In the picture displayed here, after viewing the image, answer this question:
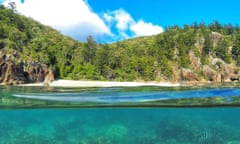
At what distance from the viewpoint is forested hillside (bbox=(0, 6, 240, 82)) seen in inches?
1966

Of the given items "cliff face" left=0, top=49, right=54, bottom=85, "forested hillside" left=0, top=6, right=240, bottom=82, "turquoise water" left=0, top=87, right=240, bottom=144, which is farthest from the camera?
"forested hillside" left=0, top=6, right=240, bottom=82

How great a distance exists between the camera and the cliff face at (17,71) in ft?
125

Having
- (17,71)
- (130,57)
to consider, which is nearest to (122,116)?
(17,71)

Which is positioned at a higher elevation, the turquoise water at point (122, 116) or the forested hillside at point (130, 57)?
the forested hillside at point (130, 57)

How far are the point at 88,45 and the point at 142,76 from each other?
18.5 m

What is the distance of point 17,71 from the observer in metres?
39.4

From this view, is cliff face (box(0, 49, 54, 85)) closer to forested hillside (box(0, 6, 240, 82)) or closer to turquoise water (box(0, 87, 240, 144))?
forested hillside (box(0, 6, 240, 82))

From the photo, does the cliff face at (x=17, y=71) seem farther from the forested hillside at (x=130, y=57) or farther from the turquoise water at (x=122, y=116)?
the turquoise water at (x=122, y=116)

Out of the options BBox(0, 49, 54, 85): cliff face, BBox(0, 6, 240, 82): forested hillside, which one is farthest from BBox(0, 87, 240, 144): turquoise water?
BBox(0, 6, 240, 82): forested hillside

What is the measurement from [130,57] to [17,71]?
37.1 metres

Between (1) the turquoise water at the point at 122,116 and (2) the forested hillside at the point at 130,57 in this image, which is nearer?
(1) the turquoise water at the point at 122,116

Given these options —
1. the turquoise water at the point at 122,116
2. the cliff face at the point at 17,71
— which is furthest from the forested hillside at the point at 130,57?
the turquoise water at the point at 122,116

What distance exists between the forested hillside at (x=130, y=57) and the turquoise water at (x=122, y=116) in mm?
22189

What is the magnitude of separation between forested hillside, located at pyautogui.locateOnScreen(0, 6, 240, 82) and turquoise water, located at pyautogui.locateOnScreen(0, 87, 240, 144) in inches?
874
